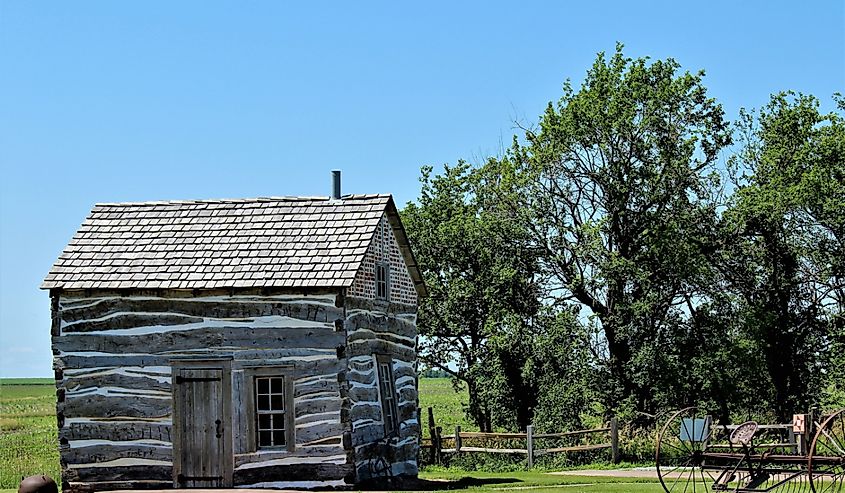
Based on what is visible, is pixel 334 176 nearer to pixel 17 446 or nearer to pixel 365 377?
pixel 365 377

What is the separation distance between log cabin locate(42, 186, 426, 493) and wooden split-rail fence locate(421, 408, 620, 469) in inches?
286

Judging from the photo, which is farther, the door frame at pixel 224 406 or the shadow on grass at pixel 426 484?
the shadow on grass at pixel 426 484

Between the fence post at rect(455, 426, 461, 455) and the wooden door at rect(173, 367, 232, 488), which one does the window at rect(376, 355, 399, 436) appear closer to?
the wooden door at rect(173, 367, 232, 488)

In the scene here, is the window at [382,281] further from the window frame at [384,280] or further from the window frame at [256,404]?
Answer: the window frame at [256,404]

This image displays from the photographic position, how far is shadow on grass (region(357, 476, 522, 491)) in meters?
22.4

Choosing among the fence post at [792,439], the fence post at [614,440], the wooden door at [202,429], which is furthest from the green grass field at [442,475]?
the fence post at [792,439]

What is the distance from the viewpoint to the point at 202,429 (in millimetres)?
22031

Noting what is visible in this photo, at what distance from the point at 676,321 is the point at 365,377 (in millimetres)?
13113

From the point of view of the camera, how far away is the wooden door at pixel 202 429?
21.9m

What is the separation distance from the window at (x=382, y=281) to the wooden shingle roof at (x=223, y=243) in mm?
1071

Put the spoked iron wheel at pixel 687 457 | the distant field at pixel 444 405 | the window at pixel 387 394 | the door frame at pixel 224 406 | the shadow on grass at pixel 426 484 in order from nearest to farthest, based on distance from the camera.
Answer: the spoked iron wheel at pixel 687 457, the door frame at pixel 224 406, the shadow on grass at pixel 426 484, the window at pixel 387 394, the distant field at pixel 444 405

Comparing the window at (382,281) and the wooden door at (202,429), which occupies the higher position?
the window at (382,281)

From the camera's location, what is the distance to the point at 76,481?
22.5 meters

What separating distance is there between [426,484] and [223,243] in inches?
248
